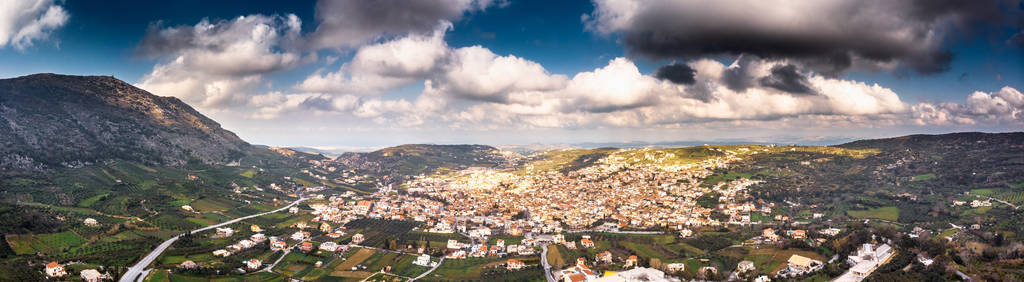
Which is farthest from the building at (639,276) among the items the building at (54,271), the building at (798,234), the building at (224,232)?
the building at (224,232)

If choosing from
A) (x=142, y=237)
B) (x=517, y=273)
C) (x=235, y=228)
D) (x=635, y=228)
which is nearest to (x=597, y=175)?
(x=635, y=228)

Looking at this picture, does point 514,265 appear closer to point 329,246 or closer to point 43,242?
point 329,246

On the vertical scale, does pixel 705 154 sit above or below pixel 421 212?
above

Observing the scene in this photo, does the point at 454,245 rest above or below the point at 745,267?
below

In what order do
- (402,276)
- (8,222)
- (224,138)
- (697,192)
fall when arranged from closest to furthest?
(402,276) → (8,222) → (697,192) → (224,138)

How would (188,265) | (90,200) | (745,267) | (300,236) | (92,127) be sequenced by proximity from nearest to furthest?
1. (188,265)
2. (745,267)
3. (300,236)
4. (90,200)
5. (92,127)

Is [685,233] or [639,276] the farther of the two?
[685,233]

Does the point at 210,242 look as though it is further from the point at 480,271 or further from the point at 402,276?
the point at 480,271

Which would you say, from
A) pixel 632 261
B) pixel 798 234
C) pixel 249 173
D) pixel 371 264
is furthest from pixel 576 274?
pixel 249 173
